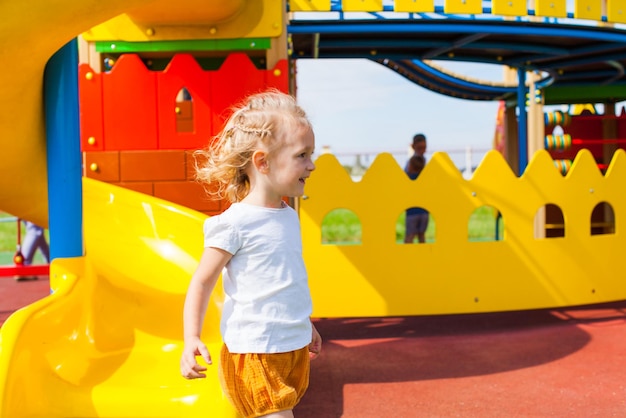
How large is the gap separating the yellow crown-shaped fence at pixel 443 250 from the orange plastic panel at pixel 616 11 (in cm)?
158

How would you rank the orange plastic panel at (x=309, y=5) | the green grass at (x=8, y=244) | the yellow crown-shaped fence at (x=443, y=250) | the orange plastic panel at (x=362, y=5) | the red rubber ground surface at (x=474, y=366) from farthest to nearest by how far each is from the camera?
the green grass at (x=8, y=244)
the orange plastic panel at (x=362, y=5)
the orange plastic panel at (x=309, y=5)
the yellow crown-shaped fence at (x=443, y=250)
the red rubber ground surface at (x=474, y=366)

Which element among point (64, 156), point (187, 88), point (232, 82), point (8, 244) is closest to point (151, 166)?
point (187, 88)

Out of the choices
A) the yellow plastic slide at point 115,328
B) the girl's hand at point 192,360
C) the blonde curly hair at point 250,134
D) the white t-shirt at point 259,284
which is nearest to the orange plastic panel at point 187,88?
the yellow plastic slide at point 115,328

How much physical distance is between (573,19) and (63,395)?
198 inches

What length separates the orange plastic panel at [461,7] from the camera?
5246mm

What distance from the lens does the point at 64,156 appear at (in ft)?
9.96

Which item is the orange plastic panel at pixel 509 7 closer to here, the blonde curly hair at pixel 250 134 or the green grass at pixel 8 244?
the blonde curly hair at pixel 250 134

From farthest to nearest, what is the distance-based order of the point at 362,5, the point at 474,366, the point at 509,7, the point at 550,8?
the point at 550,8 → the point at 509,7 → the point at 362,5 → the point at 474,366

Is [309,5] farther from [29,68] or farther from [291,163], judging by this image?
[291,163]

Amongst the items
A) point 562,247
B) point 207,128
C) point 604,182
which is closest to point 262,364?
point 207,128

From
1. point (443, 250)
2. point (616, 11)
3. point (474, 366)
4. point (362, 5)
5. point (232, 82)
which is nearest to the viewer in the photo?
point (474, 366)

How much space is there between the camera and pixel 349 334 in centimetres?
522

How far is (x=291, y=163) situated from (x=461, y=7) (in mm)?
3879

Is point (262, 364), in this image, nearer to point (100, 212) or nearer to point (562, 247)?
point (100, 212)
